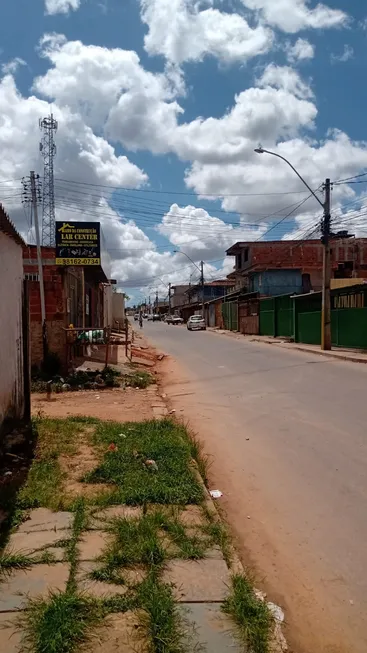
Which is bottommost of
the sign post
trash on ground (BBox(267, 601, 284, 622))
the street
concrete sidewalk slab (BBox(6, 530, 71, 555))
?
the street

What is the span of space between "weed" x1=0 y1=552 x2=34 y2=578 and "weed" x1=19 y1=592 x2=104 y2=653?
0.43 meters

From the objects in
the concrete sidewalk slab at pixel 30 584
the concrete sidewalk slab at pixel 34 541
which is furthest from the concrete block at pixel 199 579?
the concrete sidewalk slab at pixel 34 541

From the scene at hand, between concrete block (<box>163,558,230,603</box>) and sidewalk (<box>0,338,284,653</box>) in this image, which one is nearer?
sidewalk (<box>0,338,284,653</box>)

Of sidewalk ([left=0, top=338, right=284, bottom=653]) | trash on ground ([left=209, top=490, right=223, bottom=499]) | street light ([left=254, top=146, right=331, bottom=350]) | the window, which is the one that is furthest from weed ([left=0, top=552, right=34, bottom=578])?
street light ([left=254, top=146, right=331, bottom=350])

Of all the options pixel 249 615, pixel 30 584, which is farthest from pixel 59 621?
pixel 249 615

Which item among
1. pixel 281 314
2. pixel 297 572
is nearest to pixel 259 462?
pixel 297 572

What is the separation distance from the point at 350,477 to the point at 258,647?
318 cm

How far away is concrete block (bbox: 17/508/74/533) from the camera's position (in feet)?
12.5

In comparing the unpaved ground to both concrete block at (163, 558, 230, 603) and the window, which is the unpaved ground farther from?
concrete block at (163, 558, 230, 603)

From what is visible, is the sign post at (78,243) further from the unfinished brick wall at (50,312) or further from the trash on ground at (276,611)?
the trash on ground at (276,611)

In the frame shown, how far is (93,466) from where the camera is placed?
214 inches

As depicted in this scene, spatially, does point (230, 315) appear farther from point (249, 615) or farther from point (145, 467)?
point (249, 615)

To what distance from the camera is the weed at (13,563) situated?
322 cm

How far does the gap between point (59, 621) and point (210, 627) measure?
0.78 m
